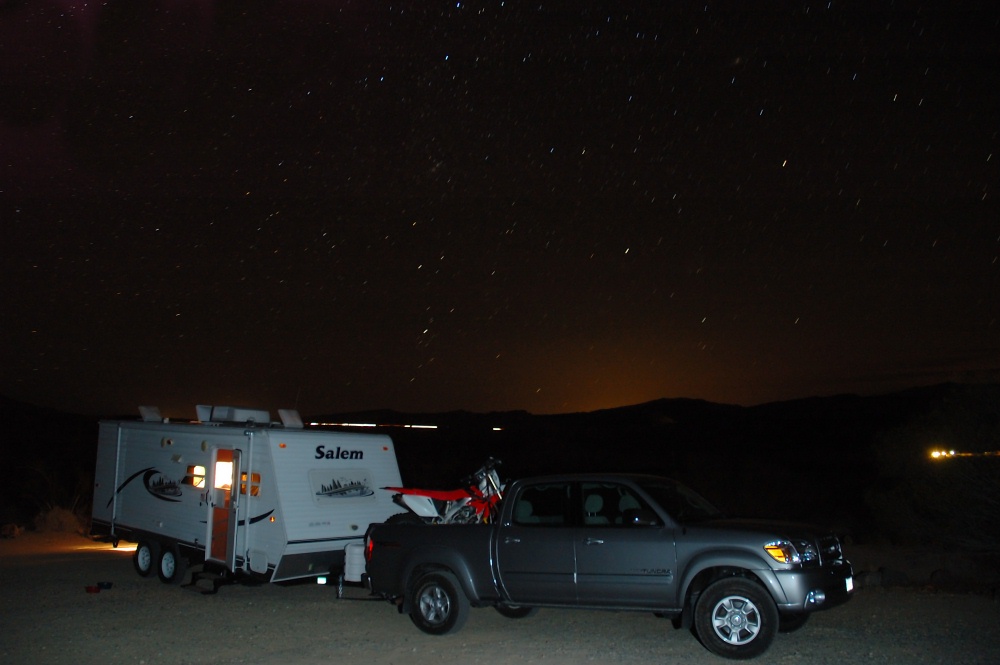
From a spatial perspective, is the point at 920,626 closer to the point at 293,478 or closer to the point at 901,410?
the point at 293,478

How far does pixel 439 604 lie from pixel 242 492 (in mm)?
4056

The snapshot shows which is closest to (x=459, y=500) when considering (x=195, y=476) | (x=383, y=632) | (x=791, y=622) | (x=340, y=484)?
(x=383, y=632)

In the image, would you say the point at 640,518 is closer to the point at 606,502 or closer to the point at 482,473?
the point at 606,502

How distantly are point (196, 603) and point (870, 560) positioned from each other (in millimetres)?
12384

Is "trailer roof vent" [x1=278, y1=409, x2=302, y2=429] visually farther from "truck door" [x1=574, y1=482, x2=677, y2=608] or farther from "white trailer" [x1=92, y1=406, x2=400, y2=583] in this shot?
"truck door" [x1=574, y1=482, x2=677, y2=608]

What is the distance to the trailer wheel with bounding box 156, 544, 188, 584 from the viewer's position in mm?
14125

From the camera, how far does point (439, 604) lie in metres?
10.3

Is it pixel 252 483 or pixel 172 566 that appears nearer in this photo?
pixel 252 483

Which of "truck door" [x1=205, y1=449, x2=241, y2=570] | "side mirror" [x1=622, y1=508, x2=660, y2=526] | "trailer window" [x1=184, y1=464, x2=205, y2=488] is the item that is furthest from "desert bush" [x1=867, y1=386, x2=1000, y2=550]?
"trailer window" [x1=184, y1=464, x2=205, y2=488]

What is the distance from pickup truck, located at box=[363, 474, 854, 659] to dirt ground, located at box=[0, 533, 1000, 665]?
14.9 inches

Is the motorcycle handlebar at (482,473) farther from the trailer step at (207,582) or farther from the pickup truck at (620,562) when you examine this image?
the trailer step at (207,582)

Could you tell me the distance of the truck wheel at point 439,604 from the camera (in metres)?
10.2

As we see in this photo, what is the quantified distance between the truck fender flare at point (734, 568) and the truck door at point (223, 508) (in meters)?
6.68

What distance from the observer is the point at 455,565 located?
10266mm
